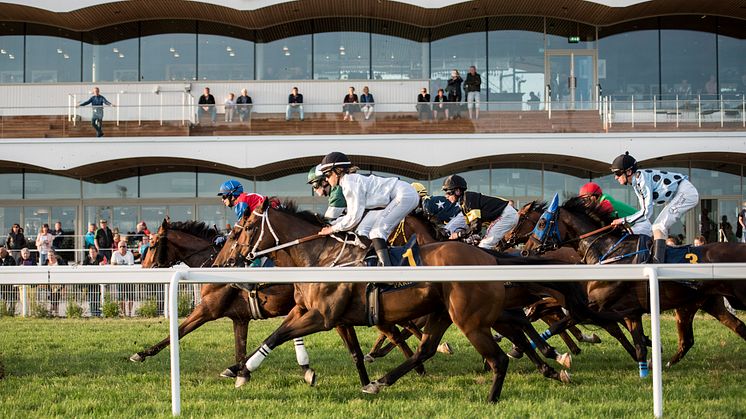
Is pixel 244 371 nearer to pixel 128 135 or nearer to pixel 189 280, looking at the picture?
pixel 189 280

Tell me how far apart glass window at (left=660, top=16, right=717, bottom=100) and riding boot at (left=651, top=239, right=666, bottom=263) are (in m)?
16.9

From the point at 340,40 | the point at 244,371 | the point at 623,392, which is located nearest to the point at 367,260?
the point at 244,371

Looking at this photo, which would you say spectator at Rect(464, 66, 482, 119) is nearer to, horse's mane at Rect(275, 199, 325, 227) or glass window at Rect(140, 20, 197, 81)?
glass window at Rect(140, 20, 197, 81)

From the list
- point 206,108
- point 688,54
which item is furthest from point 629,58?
point 206,108

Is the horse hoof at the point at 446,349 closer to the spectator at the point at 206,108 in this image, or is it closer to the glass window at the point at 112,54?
the spectator at the point at 206,108

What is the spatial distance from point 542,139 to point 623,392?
1432cm

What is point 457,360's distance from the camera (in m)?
8.04

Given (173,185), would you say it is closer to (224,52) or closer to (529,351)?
(224,52)

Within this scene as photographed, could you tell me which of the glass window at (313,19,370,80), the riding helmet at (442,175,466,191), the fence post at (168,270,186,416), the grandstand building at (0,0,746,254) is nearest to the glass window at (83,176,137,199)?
the grandstand building at (0,0,746,254)

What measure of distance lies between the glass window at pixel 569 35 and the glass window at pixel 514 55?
0.27 meters

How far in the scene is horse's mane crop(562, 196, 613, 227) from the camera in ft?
26.6

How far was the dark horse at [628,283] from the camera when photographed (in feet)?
24.7

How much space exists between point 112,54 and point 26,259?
7.83 meters

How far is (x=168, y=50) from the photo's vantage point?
2373cm
